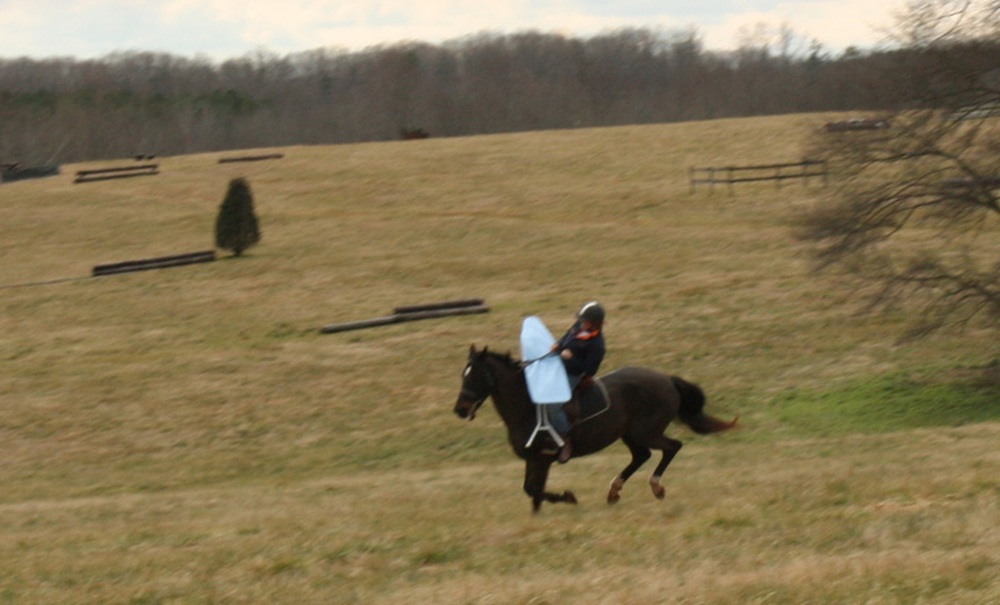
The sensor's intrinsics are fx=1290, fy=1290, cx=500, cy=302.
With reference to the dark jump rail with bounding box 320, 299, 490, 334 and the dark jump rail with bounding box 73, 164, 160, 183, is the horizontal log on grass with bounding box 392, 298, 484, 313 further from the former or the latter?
the dark jump rail with bounding box 73, 164, 160, 183

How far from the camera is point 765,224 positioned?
52281mm

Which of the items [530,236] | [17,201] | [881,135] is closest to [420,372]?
[881,135]

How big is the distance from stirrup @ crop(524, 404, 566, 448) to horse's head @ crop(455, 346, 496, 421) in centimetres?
59

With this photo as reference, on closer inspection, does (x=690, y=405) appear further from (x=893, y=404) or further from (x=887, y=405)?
(x=893, y=404)

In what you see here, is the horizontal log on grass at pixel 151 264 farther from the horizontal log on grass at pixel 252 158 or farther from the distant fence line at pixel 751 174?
the horizontal log on grass at pixel 252 158

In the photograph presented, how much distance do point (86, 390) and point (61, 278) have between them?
18.8 meters

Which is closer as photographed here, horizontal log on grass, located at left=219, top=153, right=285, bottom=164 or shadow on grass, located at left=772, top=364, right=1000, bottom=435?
shadow on grass, located at left=772, top=364, right=1000, bottom=435

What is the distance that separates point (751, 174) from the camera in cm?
6372

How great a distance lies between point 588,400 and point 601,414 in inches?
8.7

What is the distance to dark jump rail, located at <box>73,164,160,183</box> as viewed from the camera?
76625 mm

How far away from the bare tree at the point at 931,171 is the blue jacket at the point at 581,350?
1653cm

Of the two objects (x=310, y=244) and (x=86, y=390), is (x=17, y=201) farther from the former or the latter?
(x=86, y=390)

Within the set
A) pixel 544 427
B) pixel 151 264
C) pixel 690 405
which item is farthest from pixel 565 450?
pixel 151 264

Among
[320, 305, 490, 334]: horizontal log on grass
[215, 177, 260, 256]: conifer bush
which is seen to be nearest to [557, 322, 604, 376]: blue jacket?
[320, 305, 490, 334]: horizontal log on grass
